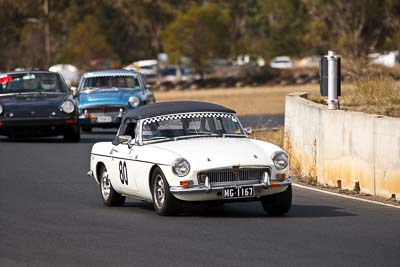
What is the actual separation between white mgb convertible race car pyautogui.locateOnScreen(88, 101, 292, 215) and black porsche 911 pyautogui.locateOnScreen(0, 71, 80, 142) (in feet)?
38.7

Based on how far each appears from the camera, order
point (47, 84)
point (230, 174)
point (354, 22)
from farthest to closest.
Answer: point (354, 22) < point (47, 84) < point (230, 174)

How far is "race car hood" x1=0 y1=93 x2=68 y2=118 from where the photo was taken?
27219mm

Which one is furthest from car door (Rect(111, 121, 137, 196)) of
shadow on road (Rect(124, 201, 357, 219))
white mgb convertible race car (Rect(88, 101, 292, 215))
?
shadow on road (Rect(124, 201, 357, 219))

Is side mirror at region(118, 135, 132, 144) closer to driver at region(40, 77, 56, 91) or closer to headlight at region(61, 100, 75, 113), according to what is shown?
headlight at region(61, 100, 75, 113)

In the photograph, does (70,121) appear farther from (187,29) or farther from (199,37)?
(187,29)

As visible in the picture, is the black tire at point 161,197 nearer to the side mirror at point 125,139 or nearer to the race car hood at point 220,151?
the race car hood at point 220,151

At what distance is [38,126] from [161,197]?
1374cm

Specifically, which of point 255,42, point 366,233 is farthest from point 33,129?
point 255,42

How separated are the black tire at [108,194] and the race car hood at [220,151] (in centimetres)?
145

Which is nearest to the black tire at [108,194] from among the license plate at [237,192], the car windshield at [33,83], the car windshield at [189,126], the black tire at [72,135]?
the car windshield at [189,126]

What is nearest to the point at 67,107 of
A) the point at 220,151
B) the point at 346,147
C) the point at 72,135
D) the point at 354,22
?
the point at 72,135

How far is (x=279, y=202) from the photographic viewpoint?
1377 centimetres

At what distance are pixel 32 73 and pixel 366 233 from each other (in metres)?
16.9

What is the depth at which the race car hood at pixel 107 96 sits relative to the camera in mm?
30750
